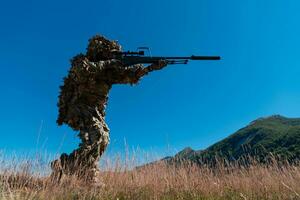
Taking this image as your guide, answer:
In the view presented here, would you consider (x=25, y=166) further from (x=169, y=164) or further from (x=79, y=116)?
(x=169, y=164)

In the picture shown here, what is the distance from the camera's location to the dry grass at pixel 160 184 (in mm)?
8125

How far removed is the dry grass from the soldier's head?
3.48 meters

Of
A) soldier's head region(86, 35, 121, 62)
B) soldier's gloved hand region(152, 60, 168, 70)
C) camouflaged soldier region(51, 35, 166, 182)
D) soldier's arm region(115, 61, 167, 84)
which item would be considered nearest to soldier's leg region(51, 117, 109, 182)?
camouflaged soldier region(51, 35, 166, 182)

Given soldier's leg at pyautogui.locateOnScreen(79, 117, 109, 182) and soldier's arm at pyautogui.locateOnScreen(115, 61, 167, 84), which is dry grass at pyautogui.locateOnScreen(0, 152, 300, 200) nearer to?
soldier's leg at pyautogui.locateOnScreen(79, 117, 109, 182)

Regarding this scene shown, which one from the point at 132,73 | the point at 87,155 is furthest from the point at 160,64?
the point at 87,155

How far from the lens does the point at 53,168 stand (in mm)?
9547

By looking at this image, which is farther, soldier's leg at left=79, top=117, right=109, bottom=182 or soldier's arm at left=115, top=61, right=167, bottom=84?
soldier's arm at left=115, top=61, right=167, bottom=84

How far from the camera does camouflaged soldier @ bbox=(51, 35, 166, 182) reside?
401 inches

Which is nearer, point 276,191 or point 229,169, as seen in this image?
point 276,191

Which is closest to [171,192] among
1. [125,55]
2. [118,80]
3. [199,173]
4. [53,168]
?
[199,173]

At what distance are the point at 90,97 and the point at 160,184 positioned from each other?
11.2ft

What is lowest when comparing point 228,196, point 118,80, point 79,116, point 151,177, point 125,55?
point 228,196

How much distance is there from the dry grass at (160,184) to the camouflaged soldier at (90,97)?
0.66 meters

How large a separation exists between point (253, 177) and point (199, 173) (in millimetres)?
1471
